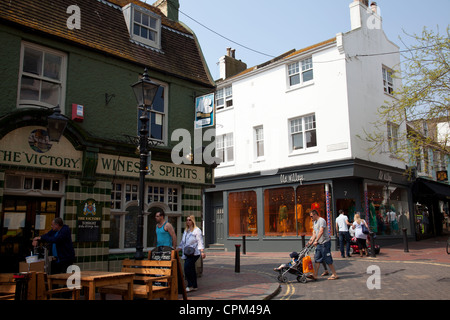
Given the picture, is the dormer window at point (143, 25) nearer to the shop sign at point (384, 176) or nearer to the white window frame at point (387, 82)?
the shop sign at point (384, 176)

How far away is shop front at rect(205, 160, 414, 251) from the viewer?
1861 cm

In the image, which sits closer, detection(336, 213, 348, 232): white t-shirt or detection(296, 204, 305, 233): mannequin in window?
detection(336, 213, 348, 232): white t-shirt

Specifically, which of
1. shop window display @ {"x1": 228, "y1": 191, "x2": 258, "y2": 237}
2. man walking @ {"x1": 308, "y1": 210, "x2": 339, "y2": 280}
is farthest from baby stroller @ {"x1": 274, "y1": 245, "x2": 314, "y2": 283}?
shop window display @ {"x1": 228, "y1": 191, "x2": 258, "y2": 237}

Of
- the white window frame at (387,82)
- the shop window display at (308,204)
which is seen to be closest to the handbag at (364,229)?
the shop window display at (308,204)

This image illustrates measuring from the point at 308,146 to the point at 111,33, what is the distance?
39.8 feet

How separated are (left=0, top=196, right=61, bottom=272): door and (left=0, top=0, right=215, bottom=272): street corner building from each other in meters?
0.02

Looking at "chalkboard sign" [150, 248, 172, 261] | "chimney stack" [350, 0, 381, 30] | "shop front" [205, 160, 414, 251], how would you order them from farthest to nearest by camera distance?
1. "chimney stack" [350, 0, 381, 30]
2. "shop front" [205, 160, 414, 251]
3. "chalkboard sign" [150, 248, 172, 261]

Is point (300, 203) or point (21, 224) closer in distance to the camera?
point (21, 224)

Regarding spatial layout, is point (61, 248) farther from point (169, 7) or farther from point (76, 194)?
point (169, 7)

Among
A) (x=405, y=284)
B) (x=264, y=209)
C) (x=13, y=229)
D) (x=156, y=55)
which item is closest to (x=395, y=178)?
(x=264, y=209)

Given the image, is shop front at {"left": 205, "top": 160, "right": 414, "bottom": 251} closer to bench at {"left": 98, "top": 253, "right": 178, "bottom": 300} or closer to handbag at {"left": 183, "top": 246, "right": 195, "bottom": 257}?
handbag at {"left": 183, "top": 246, "right": 195, "bottom": 257}

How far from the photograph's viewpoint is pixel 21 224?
8.43 meters

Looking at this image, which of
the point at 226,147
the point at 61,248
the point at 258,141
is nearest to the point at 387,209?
the point at 258,141

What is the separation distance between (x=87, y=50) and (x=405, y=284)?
9827 mm
